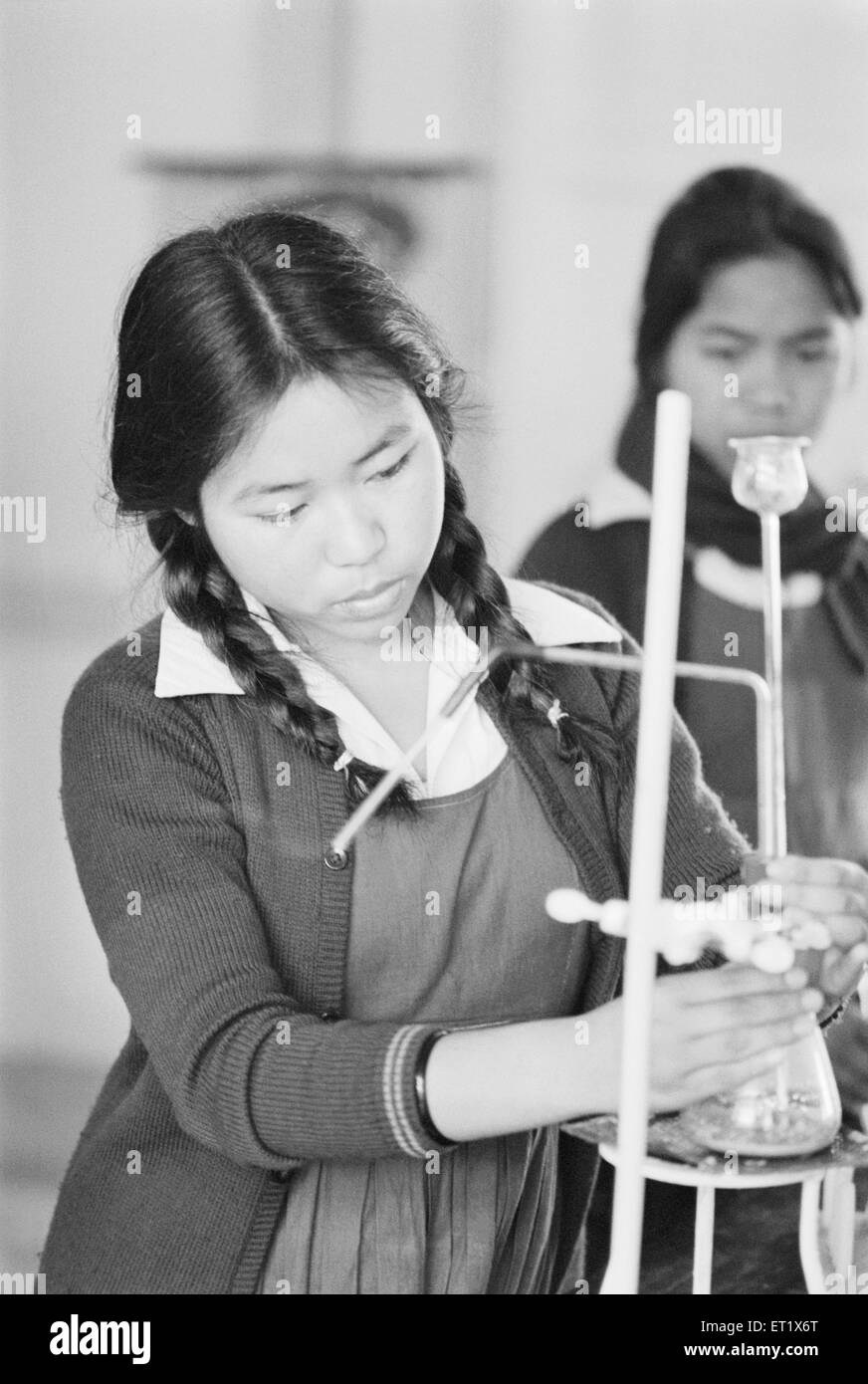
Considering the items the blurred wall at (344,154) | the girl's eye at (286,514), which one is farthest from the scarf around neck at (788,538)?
the girl's eye at (286,514)

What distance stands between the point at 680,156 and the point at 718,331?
21 cm

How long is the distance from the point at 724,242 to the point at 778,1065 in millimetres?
1145

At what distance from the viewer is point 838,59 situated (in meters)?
1.66

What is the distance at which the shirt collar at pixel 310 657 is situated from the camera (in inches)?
37.4

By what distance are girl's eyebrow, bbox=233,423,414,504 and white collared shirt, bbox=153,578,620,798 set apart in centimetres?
12

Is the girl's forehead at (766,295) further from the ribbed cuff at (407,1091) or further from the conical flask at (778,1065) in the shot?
the ribbed cuff at (407,1091)

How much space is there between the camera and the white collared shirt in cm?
95

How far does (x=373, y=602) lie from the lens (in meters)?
0.90

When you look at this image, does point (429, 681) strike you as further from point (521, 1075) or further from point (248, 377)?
point (521, 1075)

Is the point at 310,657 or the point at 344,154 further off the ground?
the point at 344,154

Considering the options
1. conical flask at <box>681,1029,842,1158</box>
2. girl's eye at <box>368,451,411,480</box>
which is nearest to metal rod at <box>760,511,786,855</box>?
conical flask at <box>681,1029,842,1158</box>

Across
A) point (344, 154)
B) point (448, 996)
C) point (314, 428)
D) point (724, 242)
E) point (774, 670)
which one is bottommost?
point (448, 996)

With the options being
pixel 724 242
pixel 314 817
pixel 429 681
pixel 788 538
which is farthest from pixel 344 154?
pixel 314 817
